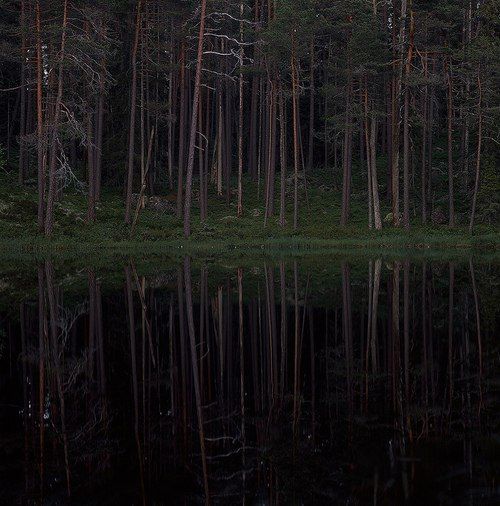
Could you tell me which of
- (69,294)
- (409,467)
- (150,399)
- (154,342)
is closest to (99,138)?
(69,294)

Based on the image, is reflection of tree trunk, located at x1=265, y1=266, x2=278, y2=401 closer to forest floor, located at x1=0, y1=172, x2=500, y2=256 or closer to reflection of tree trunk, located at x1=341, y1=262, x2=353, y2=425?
reflection of tree trunk, located at x1=341, y1=262, x2=353, y2=425

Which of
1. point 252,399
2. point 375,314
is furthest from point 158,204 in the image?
point 252,399

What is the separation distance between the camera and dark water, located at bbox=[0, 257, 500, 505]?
516 cm

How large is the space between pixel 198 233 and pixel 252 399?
92.8ft

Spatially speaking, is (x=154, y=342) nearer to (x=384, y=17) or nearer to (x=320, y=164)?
(x=384, y=17)

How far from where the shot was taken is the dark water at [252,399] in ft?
16.9

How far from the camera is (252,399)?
7500mm

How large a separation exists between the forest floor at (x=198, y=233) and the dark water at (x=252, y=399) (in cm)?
1707

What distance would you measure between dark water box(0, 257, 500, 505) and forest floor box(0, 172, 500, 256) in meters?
17.1

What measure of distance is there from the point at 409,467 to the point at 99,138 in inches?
1481

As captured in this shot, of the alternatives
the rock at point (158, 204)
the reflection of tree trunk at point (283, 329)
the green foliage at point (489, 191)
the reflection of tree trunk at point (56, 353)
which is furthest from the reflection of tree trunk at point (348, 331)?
the rock at point (158, 204)

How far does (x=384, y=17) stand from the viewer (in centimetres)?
4188

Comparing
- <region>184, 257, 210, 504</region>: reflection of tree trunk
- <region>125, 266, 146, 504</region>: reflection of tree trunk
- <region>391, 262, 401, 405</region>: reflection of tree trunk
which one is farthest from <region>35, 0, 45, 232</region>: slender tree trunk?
<region>391, 262, 401, 405</region>: reflection of tree trunk

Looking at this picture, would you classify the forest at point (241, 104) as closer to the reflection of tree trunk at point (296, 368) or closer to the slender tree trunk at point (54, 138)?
the slender tree trunk at point (54, 138)
